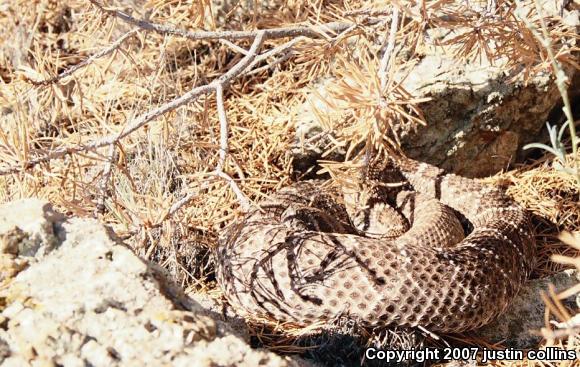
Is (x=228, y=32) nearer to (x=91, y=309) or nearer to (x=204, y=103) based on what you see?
(x=204, y=103)

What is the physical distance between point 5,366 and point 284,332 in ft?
5.36

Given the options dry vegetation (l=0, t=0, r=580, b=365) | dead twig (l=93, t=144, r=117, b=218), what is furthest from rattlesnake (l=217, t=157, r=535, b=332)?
dead twig (l=93, t=144, r=117, b=218)

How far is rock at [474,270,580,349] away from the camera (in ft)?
11.6

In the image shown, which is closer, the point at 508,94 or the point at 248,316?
the point at 248,316

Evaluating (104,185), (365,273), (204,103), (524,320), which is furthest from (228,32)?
(524,320)

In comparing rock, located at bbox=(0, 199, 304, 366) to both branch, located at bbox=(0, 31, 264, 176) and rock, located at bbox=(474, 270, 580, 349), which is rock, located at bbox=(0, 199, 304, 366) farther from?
rock, located at bbox=(474, 270, 580, 349)

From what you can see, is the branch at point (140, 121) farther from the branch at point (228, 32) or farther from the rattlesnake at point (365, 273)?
the rattlesnake at point (365, 273)

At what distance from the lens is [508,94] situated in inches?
176

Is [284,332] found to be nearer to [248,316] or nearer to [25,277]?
[248,316]

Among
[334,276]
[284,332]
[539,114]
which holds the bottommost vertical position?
[284,332]

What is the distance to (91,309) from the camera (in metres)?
2.14

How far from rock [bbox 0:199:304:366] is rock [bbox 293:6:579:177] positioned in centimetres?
211

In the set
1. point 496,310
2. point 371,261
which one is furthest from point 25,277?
point 496,310

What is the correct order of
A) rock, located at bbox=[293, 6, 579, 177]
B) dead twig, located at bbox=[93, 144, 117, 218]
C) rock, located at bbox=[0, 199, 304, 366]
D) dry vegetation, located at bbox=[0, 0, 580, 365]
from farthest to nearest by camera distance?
rock, located at bbox=[293, 6, 579, 177], dead twig, located at bbox=[93, 144, 117, 218], dry vegetation, located at bbox=[0, 0, 580, 365], rock, located at bbox=[0, 199, 304, 366]
